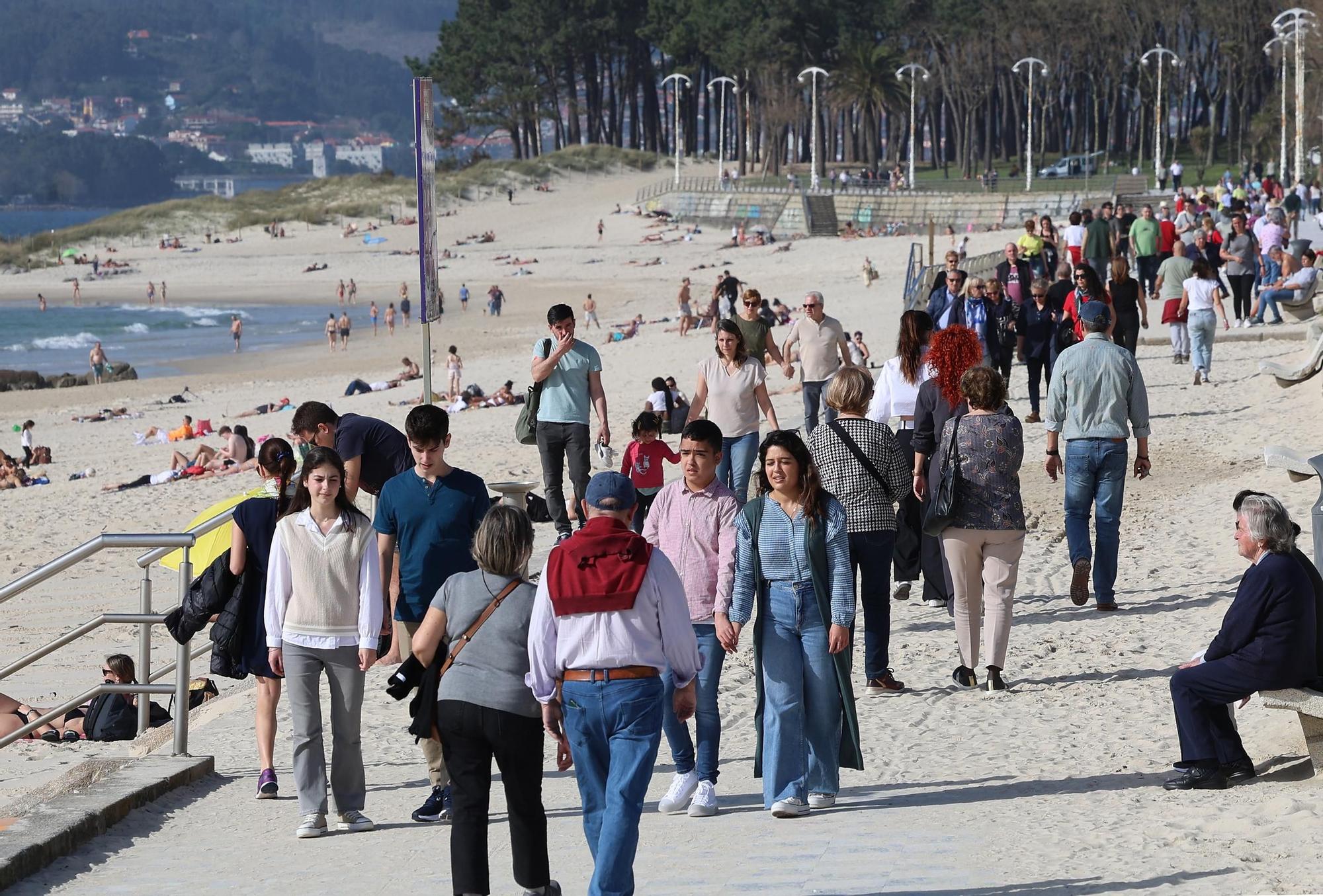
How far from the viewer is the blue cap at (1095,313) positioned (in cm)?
892

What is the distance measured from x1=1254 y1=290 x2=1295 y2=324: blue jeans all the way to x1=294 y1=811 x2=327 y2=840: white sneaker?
18415mm

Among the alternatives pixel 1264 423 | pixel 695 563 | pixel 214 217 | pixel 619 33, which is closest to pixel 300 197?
pixel 214 217

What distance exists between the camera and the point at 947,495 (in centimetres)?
739

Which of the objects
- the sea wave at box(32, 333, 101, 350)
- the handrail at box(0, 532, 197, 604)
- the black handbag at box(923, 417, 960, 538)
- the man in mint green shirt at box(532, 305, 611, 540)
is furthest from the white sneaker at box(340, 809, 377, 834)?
the sea wave at box(32, 333, 101, 350)

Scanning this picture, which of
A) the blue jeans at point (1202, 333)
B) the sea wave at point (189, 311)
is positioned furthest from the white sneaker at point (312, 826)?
the sea wave at point (189, 311)

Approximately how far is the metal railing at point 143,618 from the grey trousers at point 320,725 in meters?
0.87

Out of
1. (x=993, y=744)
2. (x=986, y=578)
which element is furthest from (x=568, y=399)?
(x=993, y=744)

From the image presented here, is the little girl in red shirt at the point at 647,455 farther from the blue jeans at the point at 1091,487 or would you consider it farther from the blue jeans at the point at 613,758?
the blue jeans at the point at 613,758

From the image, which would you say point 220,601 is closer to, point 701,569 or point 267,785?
point 267,785

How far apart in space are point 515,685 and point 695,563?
4.43 ft

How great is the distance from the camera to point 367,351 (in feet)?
139

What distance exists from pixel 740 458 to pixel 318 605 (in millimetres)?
4651

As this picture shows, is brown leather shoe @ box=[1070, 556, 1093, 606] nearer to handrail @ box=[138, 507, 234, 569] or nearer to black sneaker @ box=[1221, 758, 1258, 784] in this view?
black sneaker @ box=[1221, 758, 1258, 784]

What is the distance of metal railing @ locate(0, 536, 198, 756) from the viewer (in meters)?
6.66
